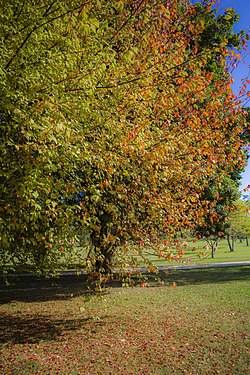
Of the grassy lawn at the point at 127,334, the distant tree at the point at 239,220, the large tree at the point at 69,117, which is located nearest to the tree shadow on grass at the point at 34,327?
the grassy lawn at the point at 127,334

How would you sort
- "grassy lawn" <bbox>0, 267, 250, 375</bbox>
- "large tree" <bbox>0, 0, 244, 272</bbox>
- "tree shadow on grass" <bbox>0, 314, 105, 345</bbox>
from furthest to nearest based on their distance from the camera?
"tree shadow on grass" <bbox>0, 314, 105, 345</bbox>, "grassy lawn" <bbox>0, 267, 250, 375</bbox>, "large tree" <bbox>0, 0, 244, 272</bbox>

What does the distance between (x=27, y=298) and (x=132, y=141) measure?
40.1 feet

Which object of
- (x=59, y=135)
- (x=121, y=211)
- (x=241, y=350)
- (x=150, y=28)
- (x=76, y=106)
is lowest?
(x=241, y=350)

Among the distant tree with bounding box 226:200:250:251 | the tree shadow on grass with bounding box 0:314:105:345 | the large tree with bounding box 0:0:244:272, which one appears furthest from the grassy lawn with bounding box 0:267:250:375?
the distant tree with bounding box 226:200:250:251

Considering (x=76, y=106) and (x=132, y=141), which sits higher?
(x=76, y=106)

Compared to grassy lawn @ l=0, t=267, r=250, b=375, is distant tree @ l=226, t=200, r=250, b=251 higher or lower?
higher

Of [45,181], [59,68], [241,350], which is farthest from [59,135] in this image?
[241,350]

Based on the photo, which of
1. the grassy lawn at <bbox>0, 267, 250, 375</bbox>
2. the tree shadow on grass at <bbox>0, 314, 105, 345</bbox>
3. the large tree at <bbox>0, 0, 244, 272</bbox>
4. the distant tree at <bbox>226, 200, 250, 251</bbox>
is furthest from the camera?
the distant tree at <bbox>226, 200, 250, 251</bbox>

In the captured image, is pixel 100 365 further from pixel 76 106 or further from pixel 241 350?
pixel 76 106

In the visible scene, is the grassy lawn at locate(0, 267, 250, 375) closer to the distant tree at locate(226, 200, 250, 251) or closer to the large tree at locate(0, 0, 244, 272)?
the large tree at locate(0, 0, 244, 272)

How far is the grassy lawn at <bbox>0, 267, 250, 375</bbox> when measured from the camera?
23.2ft

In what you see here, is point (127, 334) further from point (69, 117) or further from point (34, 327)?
point (69, 117)

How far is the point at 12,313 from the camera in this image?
12.6 m

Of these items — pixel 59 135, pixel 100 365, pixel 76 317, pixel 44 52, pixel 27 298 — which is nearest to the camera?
pixel 59 135
